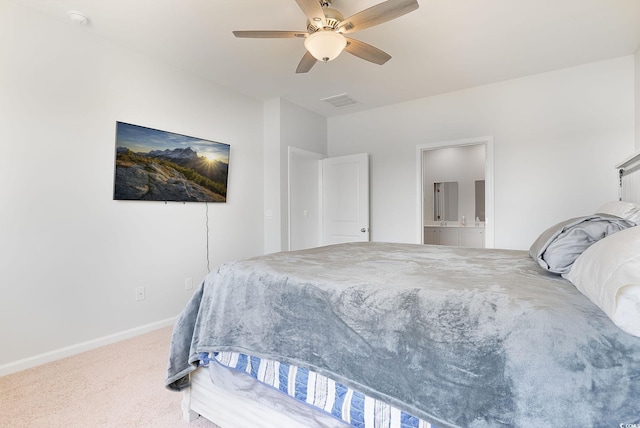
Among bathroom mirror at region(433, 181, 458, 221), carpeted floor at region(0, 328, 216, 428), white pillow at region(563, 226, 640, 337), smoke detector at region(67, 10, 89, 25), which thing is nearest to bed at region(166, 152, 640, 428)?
white pillow at region(563, 226, 640, 337)

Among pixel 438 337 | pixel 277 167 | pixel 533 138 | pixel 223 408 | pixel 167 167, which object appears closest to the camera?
pixel 438 337

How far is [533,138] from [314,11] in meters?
2.97

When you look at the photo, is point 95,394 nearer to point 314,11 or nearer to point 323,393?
point 323,393

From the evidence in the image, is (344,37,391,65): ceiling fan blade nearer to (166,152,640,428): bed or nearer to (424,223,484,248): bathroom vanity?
(166,152,640,428): bed

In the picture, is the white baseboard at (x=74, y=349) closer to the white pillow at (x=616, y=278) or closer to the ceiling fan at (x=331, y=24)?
the ceiling fan at (x=331, y=24)

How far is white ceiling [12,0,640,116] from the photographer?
232cm

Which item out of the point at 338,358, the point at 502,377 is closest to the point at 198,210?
the point at 338,358

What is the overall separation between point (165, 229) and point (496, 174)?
382 centimetres

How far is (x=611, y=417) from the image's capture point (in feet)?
2.54

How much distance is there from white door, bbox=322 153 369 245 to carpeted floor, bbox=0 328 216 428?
111 inches

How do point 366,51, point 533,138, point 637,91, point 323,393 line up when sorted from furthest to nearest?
point 533,138
point 637,91
point 366,51
point 323,393

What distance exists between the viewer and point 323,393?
3.92 feet

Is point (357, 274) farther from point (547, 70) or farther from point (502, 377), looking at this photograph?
point (547, 70)

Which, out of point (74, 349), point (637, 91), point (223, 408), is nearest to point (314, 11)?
point (223, 408)
